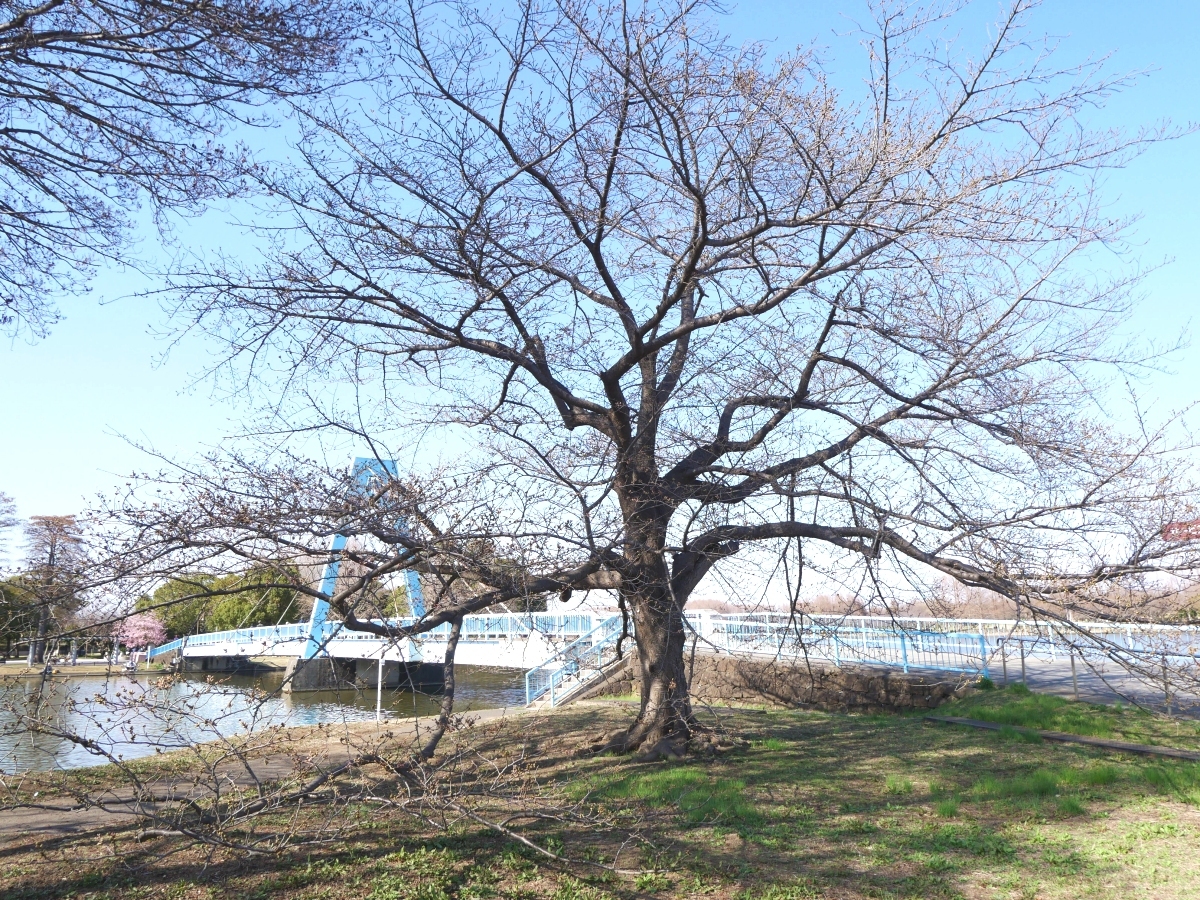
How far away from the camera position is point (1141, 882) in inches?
201

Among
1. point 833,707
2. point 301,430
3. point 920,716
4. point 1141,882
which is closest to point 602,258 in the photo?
point 301,430

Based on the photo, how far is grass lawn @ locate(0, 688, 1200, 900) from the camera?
201 inches

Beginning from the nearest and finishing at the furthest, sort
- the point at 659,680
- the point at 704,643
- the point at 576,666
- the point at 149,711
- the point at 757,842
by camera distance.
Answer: the point at 149,711 < the point at 757,842 < the point at 659,680 < the point at 704,643 < the point at 576,666

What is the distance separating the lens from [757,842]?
604 cm

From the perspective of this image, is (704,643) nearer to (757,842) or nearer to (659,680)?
(659,680)

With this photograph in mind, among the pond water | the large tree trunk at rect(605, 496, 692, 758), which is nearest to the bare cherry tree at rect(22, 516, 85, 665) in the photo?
the pond water

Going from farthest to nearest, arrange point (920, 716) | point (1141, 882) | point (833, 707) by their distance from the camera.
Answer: point (833, 707)
point (920, 716)
point (1141, 882)

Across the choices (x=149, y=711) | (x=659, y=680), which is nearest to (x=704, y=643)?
(x=659, y=680)

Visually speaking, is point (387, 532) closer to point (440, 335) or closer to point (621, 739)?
point (440, 335)

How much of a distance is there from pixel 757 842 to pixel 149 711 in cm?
416

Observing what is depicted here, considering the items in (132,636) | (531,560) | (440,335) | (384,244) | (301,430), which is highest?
(384,244)

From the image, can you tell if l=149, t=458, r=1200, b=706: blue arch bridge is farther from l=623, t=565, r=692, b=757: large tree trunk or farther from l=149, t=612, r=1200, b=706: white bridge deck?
l=623, t=565, r=692, b=757: large tree trunk

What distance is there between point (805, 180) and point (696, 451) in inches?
124

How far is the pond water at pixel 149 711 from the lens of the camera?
4.87m
